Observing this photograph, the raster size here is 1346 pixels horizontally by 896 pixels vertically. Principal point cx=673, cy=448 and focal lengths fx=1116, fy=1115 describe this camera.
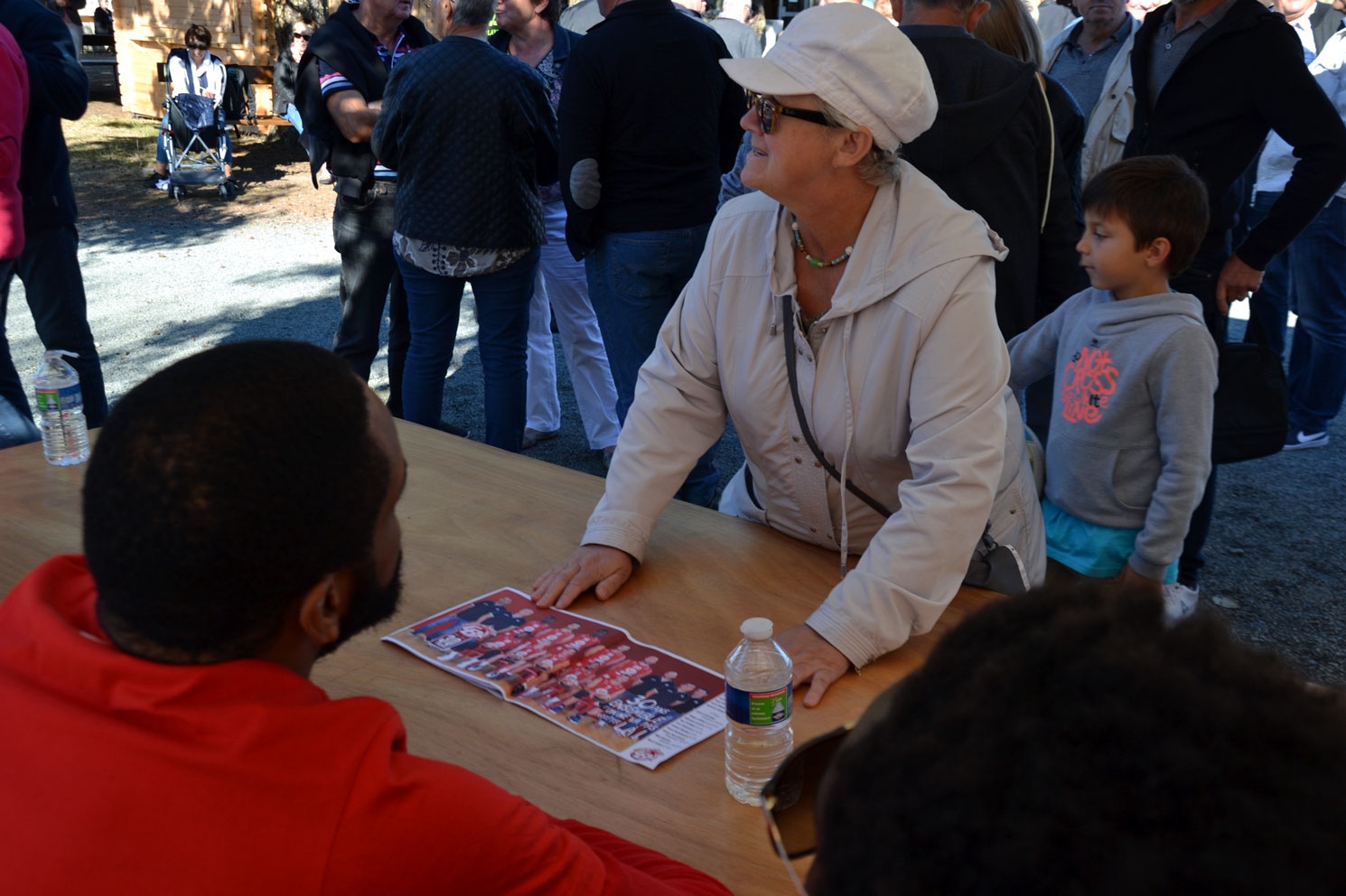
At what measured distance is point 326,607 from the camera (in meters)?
1.09

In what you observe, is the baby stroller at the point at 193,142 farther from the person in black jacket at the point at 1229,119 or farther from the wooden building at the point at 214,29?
the person in black jacket at the point at 1229,119

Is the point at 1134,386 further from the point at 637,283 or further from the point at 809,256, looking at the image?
the point at 637,283

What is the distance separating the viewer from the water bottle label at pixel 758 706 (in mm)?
1414

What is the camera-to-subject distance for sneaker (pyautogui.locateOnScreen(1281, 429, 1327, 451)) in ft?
16.9

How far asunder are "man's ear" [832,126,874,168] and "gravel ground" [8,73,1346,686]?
946 mm

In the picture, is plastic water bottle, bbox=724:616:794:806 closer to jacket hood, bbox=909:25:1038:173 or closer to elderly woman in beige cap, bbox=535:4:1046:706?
elderly woman in beige cap, bbox=535:4:1046:706

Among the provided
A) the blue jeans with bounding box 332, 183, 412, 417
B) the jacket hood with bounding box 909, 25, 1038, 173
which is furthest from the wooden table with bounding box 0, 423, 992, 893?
the blue jeans with bounding box 332, 183, 412, 417

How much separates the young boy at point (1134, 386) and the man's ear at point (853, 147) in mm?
1163

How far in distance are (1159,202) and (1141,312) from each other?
0.27 m

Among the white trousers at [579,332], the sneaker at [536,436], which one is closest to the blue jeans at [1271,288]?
the white trousers at [579,332]

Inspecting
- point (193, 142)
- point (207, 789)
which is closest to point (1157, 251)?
point (207, 789)

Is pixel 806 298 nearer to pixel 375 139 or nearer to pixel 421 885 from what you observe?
→ pixel 421 885

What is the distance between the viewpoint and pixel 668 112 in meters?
3.84

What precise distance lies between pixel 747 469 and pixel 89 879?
1.58 m
